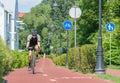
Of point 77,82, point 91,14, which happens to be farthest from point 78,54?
point 91,14

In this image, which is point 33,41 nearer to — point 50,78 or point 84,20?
point 50,78

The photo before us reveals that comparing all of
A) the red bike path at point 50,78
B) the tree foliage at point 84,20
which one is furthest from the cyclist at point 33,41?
the tree foliage at point 84,20

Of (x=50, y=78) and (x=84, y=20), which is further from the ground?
(x=84, y=20)

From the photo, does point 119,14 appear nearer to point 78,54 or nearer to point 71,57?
point 71,57

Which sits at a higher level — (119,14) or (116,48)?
(119,14)

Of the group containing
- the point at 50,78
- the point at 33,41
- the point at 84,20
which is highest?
the point at 84,20

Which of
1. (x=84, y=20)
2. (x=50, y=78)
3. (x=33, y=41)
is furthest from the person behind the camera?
(x=84, y=20)

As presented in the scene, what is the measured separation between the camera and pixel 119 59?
143 feet

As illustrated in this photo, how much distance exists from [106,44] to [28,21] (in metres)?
80.1

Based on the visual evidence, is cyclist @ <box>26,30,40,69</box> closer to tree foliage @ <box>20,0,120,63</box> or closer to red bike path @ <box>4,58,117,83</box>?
red bike path @ <box>4,58,117,83</box>

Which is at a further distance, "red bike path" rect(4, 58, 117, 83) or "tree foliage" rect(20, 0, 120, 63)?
"tree foliage" rect(20, 0, 120, 63)

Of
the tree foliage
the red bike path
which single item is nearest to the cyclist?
the red bike path

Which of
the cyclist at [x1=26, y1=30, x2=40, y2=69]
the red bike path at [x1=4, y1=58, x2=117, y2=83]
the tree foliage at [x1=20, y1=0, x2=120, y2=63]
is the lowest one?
the red bike path at [x1=4, y1=58, x2=117, y2=83]

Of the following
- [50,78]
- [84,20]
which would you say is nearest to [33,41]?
[50,78]
